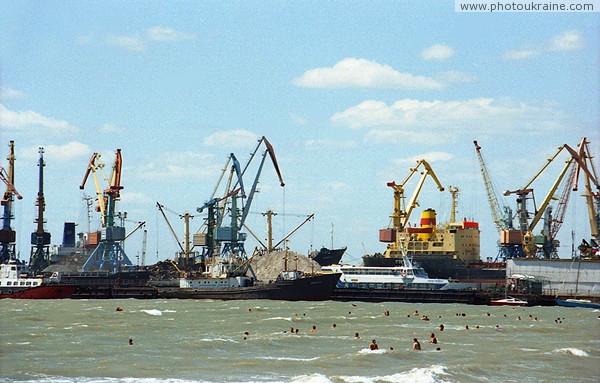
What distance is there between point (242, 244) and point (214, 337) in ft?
262

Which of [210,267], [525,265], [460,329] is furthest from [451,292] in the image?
[460,329]

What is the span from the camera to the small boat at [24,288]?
422 feet

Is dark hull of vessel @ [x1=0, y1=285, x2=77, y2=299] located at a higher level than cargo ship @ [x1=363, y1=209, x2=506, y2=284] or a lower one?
lower

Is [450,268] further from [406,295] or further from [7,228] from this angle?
[7,228]

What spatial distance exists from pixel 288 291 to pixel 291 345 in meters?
54.9

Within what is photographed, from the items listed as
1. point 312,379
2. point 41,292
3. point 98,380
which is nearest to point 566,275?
point 41,292

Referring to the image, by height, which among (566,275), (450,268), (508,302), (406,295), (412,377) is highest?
(450,268)

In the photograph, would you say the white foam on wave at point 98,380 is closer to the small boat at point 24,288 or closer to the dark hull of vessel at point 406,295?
the dark hull of vessel at point 406,295

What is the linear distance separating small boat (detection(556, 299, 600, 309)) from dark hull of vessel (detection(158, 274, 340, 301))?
28.9m

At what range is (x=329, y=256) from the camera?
17662cm

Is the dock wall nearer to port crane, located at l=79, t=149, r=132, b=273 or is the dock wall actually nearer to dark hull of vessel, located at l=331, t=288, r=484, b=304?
dark hull of vessel, located at l=331, t=288, r=484, b=304

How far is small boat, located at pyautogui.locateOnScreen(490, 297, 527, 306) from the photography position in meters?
119

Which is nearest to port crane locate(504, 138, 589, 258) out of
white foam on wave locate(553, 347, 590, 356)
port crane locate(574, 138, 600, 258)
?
port crane locate(574, 138, 600, 258)

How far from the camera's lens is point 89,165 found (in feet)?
608
